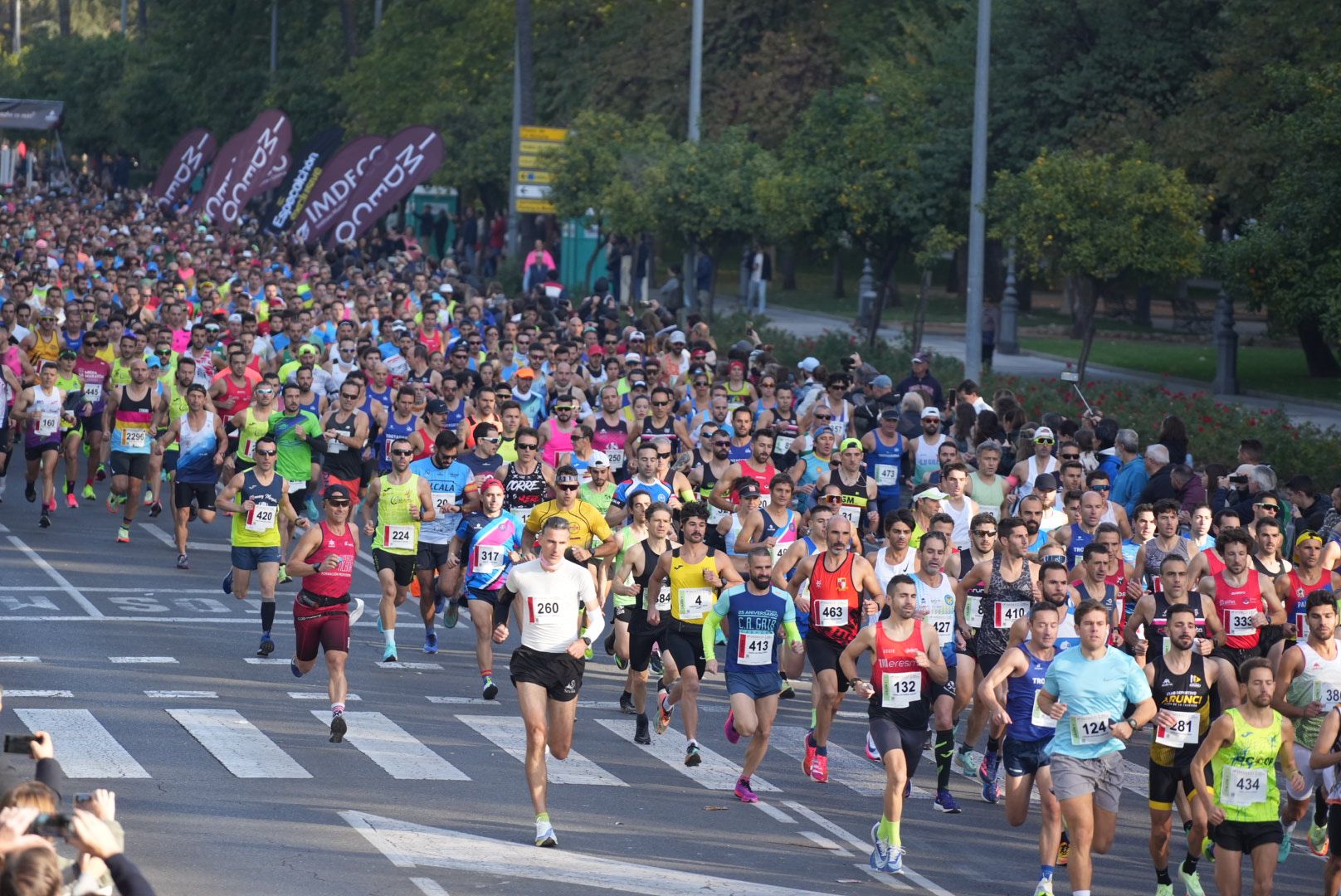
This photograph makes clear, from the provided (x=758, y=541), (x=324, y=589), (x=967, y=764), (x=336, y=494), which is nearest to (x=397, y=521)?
(x=336, y=494)

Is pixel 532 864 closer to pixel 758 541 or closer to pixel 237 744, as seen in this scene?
pixel 237 744

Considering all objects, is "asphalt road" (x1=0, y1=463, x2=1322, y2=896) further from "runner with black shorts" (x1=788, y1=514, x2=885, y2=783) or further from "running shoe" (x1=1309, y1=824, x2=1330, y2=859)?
"runner with black shorts" (x1=788, y1=514, x2=885, y2=783)

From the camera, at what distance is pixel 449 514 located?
16.8m

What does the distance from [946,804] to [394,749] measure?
11.3 feet

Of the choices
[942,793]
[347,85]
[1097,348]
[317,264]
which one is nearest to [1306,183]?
[942,793]

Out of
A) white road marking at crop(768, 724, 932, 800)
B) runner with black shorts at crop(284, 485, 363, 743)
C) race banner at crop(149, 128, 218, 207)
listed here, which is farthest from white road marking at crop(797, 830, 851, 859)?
race banner at crop(149, 128, 218, 207)

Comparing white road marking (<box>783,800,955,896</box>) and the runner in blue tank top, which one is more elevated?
the runner in blue tank top

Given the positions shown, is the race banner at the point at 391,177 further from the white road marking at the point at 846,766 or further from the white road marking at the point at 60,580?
the white road marking at the point at 846,766

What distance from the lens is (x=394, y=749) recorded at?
1359 cm

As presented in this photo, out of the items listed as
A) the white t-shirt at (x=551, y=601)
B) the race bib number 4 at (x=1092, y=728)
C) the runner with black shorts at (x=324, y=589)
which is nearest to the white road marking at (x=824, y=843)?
the race bib number 4 at (x=1092, y=728)

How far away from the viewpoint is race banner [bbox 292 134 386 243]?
3694cm

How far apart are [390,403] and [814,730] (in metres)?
9.20

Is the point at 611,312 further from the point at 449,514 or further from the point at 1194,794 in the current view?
the point at 1194,794

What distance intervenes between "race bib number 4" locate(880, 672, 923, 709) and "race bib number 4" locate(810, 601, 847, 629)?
1.47 meters
